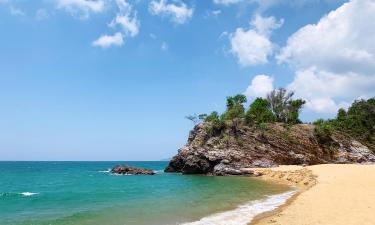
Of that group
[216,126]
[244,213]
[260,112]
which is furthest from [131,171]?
[244,213]

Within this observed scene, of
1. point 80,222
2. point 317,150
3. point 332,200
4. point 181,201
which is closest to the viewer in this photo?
point 80,222

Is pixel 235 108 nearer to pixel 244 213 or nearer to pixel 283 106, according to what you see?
pixel 283 106

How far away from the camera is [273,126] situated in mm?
91562

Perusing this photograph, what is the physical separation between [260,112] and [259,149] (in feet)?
59.5

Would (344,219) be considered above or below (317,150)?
below

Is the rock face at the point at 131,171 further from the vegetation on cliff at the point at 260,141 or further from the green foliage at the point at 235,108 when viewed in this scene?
the green foliage at the point at 235,108

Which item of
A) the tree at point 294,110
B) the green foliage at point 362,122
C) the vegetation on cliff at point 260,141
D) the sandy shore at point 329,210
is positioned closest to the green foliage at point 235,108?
the vegetation on cliff at point 260,141

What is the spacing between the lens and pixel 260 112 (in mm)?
98438

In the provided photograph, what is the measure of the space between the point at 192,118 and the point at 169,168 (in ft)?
46.4

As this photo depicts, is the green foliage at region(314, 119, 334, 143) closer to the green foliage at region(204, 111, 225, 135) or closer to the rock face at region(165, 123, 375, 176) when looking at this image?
the rock face at region(165, 123, 375, 176)

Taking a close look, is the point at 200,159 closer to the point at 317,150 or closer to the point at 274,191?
the point at 317,150

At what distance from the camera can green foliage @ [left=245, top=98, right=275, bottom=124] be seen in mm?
94875

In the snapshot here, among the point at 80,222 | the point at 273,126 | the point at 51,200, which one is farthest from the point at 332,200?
the point at 273,126

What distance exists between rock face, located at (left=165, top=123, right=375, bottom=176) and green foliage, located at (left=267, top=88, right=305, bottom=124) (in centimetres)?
698
